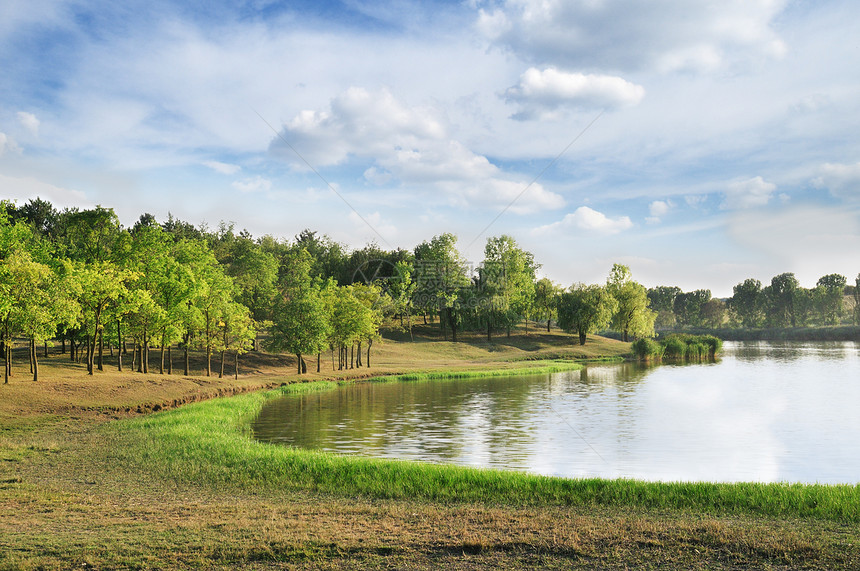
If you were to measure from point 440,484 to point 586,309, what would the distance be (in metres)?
91.9

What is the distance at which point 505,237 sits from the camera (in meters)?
114

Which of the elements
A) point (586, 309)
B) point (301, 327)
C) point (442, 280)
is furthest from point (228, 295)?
point (586, 309)

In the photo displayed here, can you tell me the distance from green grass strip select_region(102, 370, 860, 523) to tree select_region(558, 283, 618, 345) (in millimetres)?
87631

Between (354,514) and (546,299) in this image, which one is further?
(546,299)

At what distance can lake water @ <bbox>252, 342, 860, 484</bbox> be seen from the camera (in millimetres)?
22734

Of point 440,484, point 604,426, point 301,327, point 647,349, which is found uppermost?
point 301,327

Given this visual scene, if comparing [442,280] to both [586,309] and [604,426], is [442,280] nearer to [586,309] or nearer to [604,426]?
[586,309]

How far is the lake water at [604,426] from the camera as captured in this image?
22734 mm

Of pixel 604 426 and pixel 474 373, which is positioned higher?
pixel 604 426

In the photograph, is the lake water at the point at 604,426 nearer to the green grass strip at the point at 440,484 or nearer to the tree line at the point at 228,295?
the green grass strip at the point at 440,484

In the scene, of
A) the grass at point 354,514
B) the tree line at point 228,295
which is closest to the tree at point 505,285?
the tree line at point 228,295

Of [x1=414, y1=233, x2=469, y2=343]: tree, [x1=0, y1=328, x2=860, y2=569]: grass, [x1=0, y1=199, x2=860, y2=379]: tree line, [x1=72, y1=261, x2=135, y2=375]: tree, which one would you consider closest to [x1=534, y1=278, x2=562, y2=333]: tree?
[x1=0, y1=199, x2=860, y2=379]: tree line

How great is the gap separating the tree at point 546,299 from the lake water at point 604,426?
195 feet

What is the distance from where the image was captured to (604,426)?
104ft
